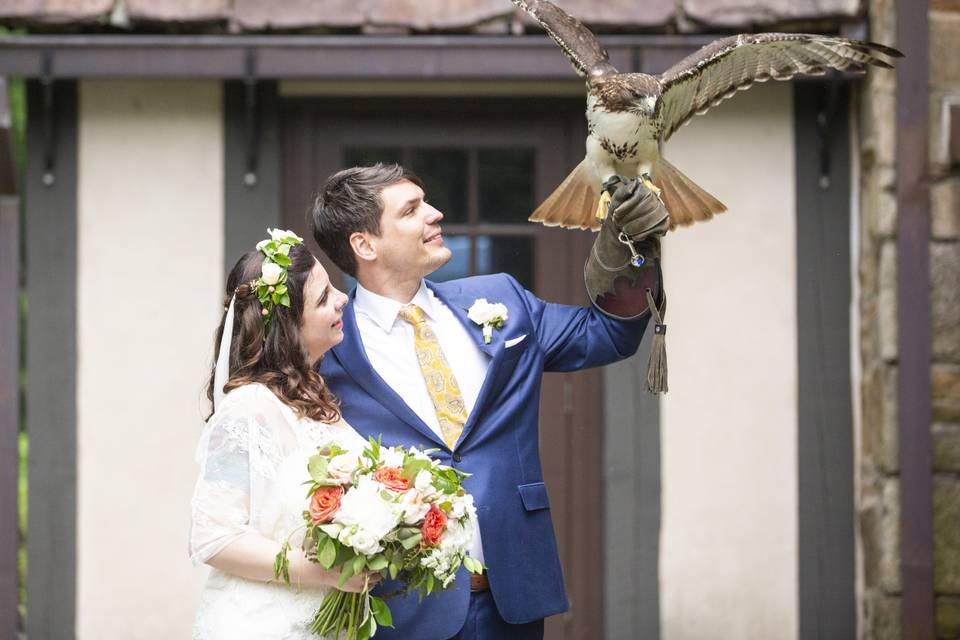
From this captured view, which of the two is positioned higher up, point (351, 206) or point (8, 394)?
point (351, 206)

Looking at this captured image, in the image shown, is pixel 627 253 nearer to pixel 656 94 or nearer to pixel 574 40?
pixel 656 94

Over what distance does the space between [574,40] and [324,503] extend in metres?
1.43

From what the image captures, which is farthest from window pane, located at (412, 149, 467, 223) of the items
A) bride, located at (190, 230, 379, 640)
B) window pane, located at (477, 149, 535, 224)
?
bride, located at (190, 230, 379, 640)

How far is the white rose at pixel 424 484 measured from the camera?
7.51 ft

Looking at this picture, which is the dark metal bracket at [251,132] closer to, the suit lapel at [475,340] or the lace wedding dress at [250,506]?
the suit lapel at [475,340]

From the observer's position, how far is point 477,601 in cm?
263

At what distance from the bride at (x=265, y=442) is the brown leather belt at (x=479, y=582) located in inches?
13.2

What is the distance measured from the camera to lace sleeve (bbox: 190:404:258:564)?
2.38 m

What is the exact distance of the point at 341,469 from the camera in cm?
229

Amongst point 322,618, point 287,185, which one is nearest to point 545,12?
point 322,618

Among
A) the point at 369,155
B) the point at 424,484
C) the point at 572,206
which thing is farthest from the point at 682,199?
the point at 369,155

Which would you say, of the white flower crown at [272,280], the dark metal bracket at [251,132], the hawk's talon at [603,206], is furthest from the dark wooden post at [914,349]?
the white flower crown at [272,280]

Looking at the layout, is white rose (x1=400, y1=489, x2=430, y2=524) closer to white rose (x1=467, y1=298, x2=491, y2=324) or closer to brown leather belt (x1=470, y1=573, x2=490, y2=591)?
brown leather belt (x1=470, y1=573, x2=490, y2=591)

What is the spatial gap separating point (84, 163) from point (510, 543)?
2.92 meters
